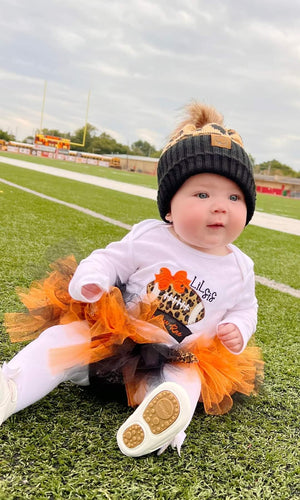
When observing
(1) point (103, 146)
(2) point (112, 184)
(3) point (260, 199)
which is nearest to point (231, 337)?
(2) point (112, 184)

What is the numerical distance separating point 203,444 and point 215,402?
17cm

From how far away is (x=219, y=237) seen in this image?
167 cm

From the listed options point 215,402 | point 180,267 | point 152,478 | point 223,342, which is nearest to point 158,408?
point 152,478

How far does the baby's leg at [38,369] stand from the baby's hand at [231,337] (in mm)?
514

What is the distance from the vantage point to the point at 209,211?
5.32ft

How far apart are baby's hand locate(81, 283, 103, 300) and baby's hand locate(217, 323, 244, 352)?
0.49 meters

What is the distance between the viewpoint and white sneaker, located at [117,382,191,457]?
130 centimetres

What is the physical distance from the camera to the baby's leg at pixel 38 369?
1382 mm

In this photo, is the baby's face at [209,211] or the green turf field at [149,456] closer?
the green turf field at [149,456]

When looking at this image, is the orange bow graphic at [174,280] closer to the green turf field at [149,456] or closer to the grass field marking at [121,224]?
the green turf field at [149,456]

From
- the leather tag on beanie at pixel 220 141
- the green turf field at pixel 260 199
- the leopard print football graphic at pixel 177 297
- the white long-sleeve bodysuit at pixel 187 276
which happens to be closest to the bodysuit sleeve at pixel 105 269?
the white long-sleeve bodysuit at pixel 187 276

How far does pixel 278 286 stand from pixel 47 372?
2.97 m

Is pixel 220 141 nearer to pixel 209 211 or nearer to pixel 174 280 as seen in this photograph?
pixel 209 211

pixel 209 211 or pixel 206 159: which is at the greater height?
pixel 206 159
